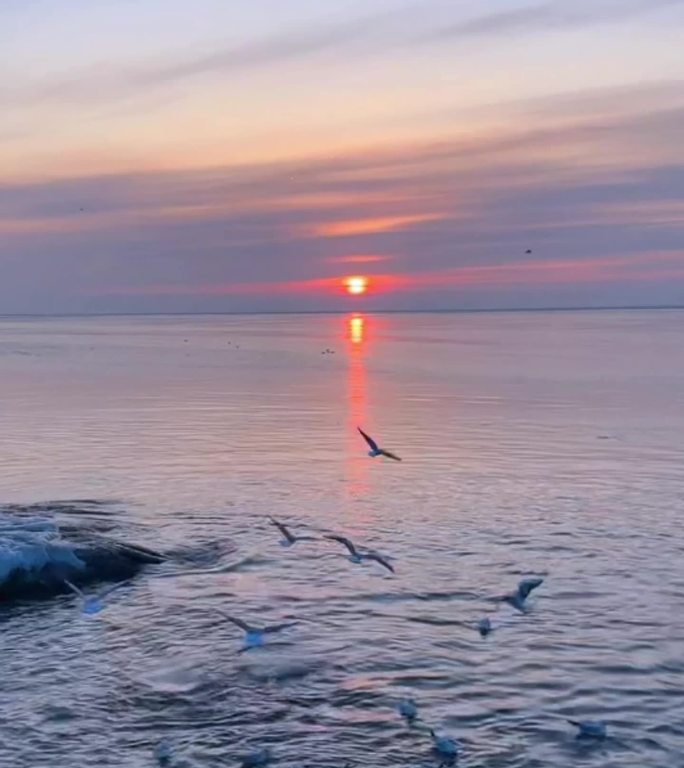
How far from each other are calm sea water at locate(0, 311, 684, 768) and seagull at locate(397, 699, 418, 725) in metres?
0.12

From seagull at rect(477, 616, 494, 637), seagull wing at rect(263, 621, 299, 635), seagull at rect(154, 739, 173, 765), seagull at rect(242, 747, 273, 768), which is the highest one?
seagull at rect(477, 616, 494, 637)

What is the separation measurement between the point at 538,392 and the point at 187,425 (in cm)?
2105

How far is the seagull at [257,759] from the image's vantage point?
1259 centimetres

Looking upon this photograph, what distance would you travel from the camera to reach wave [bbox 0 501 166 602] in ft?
63.5

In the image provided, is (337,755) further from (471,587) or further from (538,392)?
(538,392)

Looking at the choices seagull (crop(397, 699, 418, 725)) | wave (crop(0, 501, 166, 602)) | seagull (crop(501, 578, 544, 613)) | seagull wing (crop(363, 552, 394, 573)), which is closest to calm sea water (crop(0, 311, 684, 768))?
seagull (crop(397, 699, 418, 725))

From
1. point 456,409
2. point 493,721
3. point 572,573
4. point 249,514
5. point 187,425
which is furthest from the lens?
point 456,409

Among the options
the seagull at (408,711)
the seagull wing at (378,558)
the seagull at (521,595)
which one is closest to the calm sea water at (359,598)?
the seagull at (408,711)

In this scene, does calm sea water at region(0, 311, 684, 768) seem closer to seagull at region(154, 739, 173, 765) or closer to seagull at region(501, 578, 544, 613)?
seagull at region(154, 739, 173, 765)

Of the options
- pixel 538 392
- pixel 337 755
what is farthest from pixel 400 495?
pixel 538 392

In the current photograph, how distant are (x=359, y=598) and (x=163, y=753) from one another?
659 cm

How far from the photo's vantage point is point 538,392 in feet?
187

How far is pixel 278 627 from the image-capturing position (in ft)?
56.4

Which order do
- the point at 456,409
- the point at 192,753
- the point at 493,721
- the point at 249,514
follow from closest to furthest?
the point at 192,753 → the point at 493,721 → the point at 249,514 → the point at 456,409
